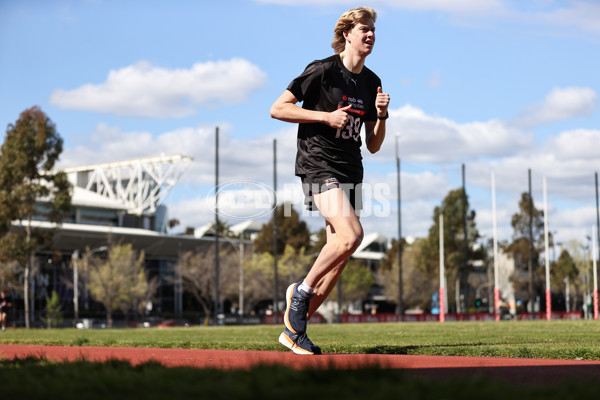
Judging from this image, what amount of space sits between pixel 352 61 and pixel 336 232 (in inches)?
55.2

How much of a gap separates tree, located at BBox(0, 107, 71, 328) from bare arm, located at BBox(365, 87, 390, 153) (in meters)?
30.6

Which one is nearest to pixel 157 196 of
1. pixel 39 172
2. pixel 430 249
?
pixel 430 249

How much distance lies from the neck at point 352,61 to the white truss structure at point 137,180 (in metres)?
79.9

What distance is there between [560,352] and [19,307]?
6984 centimetres

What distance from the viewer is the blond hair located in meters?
6.47

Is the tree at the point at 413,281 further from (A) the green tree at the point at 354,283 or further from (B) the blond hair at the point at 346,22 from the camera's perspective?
(B) the blond hair at the point at 346,22

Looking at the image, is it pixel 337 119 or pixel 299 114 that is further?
pixel 299 114

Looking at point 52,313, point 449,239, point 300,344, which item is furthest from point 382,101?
point 449,239

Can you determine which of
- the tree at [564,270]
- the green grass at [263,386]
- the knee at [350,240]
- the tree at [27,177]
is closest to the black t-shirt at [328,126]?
the knee at [350,240]

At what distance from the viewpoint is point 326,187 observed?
20.2 ft

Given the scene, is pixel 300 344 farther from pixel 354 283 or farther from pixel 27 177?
pixel 354 283

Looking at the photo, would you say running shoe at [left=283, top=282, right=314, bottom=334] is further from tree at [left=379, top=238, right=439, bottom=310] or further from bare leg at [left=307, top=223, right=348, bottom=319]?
tree at [left=379, top=238, right=439, bottom=310]

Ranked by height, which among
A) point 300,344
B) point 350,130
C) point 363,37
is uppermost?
point 363,37

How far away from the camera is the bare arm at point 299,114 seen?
19.7ft
